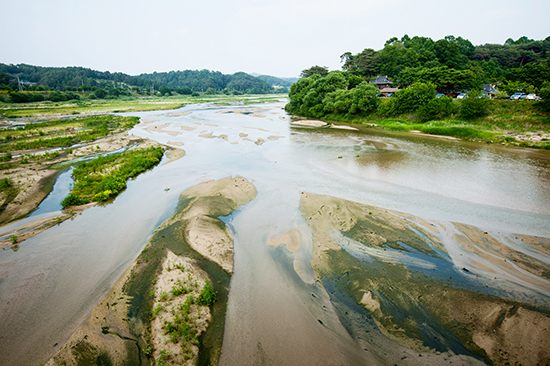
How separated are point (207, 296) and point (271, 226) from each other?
5453mm

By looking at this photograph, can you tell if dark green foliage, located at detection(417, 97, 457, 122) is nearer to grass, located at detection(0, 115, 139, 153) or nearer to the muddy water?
the muddy water

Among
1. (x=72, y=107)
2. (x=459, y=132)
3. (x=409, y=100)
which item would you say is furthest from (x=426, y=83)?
(x=72, y=107)

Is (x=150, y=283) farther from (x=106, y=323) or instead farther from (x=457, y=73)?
(x=457, y=73)

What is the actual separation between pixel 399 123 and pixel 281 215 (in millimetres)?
38031

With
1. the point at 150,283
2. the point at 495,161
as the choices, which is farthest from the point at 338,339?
the point at 495,161

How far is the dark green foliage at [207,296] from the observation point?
Answer: 762cm

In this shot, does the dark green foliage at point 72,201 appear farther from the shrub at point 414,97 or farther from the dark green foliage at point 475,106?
the dark green foliage at point 475,106

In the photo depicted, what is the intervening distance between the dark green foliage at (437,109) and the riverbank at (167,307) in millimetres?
43170

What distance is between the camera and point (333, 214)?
13.0m

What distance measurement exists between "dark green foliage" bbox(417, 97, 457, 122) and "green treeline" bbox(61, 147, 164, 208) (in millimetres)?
42459

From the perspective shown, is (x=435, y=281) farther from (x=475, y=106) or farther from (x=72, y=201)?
(x=475, y=106)

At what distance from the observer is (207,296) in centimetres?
773

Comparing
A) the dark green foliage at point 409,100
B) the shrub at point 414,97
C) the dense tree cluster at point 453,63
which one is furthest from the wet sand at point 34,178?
the dense tree cluster at point 453,63

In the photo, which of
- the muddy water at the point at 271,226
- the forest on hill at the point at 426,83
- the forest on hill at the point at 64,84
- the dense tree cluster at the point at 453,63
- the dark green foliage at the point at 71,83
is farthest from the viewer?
the dark green foliage at the point at 71,83
